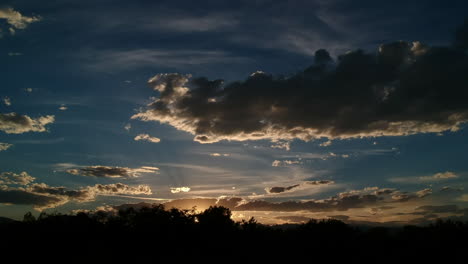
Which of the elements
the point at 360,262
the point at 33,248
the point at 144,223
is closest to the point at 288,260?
the point at 360,262

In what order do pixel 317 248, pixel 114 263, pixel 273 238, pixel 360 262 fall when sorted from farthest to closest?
pixel 273 238, pixel 317 248, pixel 360 262, pixel 114 263

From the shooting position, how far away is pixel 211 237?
231ft

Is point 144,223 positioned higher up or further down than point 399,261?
higher up

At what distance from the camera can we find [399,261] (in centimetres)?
5938

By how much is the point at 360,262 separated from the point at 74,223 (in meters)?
50.2

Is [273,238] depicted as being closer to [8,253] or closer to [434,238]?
[434,238]

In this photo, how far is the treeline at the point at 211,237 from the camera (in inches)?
2283

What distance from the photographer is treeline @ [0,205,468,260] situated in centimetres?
5800

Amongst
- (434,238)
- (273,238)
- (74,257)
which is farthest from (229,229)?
(434,238)

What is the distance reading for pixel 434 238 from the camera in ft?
211

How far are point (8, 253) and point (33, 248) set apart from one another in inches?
125

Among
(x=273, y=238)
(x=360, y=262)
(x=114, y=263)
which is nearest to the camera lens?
(x=114, y=263)

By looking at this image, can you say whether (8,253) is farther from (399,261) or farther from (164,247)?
(399,261)

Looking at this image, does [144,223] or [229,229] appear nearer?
[144,223]
